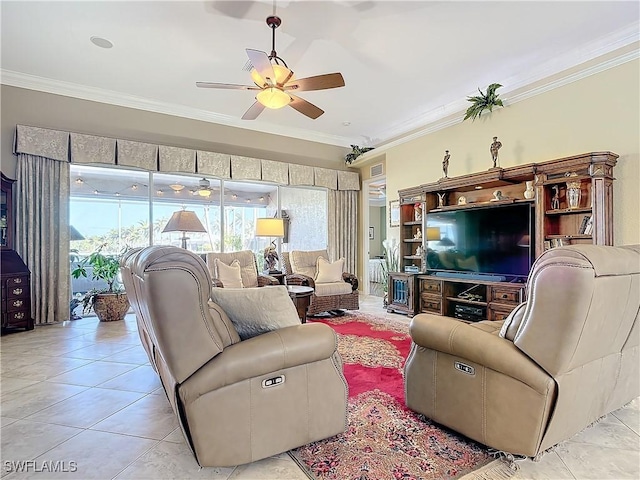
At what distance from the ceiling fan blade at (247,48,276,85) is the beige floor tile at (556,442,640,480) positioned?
3.17 m

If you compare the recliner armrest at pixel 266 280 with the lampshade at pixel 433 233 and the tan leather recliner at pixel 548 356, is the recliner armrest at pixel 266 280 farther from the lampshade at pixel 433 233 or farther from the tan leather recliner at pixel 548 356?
the tan leather recliner at pixel 548 356

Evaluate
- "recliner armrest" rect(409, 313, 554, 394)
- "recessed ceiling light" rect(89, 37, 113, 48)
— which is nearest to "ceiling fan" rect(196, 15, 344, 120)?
"recessed ceiling light" rect(89, 37, 113, 48)

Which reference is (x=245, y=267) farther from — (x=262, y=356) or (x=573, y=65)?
(x=573, y=65)

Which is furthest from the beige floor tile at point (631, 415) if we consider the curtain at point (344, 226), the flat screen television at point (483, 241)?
the curtain at point (344, 226)

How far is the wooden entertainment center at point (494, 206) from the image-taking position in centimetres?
334

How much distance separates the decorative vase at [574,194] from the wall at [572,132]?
31 cm

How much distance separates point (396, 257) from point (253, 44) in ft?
12.2

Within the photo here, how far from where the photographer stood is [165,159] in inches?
211

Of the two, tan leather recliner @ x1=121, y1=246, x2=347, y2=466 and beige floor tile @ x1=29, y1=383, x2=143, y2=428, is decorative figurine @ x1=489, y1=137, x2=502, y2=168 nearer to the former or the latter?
tan leather recliner @ x1=121, y1=246, x2=347, y2=466

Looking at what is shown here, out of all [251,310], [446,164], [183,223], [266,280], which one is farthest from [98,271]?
[446,164]

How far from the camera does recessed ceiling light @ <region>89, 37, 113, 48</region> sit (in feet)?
11.8

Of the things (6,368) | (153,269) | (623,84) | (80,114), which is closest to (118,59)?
(80,114)

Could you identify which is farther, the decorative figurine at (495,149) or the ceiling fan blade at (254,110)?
the decorative figurine at (495,149)

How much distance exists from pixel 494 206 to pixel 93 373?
14.8ft
